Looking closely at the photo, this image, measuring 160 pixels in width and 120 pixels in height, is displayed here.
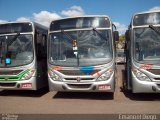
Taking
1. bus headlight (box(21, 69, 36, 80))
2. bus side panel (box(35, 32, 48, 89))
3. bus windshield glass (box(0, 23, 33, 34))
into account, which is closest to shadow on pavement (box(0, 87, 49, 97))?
bus side panel (box(35, 32, 48, 89))

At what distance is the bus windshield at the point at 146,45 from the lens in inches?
367

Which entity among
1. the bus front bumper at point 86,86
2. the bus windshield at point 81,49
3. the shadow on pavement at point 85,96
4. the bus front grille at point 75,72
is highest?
the bus windshield at point 81,49

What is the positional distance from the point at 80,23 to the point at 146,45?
2.50 metres

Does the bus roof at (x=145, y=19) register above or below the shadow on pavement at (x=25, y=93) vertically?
above

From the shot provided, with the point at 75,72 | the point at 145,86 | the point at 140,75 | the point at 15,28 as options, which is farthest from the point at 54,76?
the point at 145,86

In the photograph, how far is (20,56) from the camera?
34.6 ft

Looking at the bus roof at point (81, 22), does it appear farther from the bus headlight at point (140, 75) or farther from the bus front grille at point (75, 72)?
the bus headlight at point (140, 75)

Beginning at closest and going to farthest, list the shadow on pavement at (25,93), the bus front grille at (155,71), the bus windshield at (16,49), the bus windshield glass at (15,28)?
the bus front grille at (155,71)
the bus windshield at (16,49)
the bus windshield glass at (15,28)
the shadow on pavement at (25,93)

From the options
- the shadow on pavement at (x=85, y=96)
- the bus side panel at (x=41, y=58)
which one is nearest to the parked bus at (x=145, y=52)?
the shadow on pavement at (x=85, y=96)

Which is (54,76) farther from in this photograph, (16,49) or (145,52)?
(145,52)

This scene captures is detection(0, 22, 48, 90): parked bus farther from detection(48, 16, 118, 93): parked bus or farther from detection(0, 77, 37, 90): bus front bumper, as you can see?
detection(48, 16, 118, 93): parked bus

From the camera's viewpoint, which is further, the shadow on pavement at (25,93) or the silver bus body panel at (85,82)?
the shadow on pavement at (25,93)

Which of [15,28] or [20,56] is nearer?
[20,56]

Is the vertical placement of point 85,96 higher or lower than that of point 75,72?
lower
